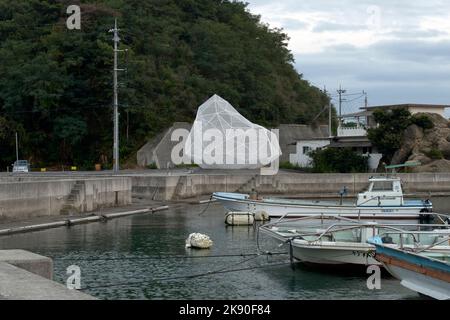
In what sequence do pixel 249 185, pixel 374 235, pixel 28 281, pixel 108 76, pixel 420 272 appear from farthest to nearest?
pixel 108 76 → pixel 249 185 → pixel 374 235 → pixel 420 272 → pixel 28 281

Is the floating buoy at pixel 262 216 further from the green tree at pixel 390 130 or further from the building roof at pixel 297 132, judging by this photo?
the building roof at pixel 297 132

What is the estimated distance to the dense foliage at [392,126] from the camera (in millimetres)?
68000

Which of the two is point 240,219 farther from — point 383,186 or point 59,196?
point 59,196

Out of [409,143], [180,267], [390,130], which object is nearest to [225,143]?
[390,130]

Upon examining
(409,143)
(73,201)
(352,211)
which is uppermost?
(409,143)

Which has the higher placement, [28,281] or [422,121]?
[422,121]

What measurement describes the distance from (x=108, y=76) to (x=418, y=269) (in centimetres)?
6045

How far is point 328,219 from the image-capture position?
3109 cm

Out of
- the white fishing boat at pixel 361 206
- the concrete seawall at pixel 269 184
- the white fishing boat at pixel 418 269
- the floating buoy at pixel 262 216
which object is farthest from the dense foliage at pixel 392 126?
the white fishing boat at pixel 418 269

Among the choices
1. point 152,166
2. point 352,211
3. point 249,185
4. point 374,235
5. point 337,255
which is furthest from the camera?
point 152,166

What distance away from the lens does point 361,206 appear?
121ft

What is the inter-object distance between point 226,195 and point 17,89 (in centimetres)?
4332
